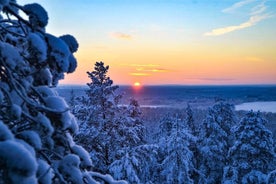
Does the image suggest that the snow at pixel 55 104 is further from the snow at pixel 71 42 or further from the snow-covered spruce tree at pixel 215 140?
the snow-covered spruce tree at pixel 215 140

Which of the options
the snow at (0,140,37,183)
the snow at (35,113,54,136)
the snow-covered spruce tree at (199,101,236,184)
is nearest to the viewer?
the snow at (0,140,37,183)

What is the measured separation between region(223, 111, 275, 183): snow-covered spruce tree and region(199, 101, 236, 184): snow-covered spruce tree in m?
4.95

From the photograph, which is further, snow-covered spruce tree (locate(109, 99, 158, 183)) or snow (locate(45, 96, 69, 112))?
snow-covered spruce tree (locate(109, 99, 158, 183))

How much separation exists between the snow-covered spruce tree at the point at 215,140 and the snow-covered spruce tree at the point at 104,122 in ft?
40.2

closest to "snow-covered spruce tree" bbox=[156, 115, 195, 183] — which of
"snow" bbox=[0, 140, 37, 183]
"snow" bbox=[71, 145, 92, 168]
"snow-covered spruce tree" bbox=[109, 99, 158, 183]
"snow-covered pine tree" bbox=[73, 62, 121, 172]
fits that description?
"snow-covered spruce tree" bbox=[109, 99, 158, 183]

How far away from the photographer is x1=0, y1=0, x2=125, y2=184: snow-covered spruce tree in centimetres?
119

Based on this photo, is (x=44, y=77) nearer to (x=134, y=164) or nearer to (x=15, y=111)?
(x=15, y=111)

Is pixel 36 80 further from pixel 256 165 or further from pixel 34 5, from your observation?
pixel 256 165

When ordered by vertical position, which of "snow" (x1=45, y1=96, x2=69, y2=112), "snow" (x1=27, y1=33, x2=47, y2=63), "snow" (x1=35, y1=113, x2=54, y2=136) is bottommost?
"snow" (x1=35, y1=113, x2=54, y2=136)

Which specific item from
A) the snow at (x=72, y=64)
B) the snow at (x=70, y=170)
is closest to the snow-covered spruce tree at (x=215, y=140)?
the snow at (x=70, y=170)

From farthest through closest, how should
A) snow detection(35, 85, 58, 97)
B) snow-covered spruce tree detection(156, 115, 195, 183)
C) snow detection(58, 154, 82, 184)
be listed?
snow-covered spruce tree detection(156, 115, 195, 183) → snow detection(35, 85, 58, 97) → snow detection(58, 154, 82, 184)

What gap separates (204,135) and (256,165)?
714cm

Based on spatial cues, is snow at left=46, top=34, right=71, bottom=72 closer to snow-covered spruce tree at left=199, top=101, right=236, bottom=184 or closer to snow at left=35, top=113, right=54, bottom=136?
snow at left=35, top=113, right=54, bottom=136

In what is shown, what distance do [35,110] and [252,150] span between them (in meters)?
19.2
